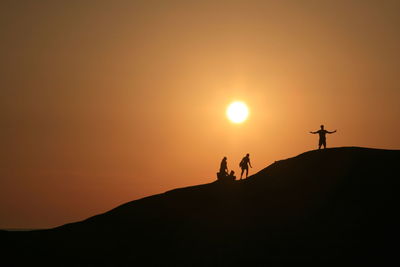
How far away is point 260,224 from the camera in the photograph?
36.9 metres

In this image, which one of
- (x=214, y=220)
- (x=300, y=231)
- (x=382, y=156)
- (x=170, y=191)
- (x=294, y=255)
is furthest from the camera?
(x=170, y=191)

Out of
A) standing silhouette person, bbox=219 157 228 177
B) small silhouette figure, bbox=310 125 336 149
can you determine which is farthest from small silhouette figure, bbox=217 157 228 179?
small silhouette figure, bbox=310 125 336 149

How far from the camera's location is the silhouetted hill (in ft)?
109

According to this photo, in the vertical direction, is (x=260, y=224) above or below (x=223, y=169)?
below

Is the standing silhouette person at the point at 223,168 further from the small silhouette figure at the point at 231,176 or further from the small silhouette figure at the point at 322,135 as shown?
the small silhouette figure at the point at 322,135

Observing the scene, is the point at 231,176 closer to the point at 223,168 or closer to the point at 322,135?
the point at 223,168

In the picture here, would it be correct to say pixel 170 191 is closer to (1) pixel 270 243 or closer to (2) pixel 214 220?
(2) pixel 214 220

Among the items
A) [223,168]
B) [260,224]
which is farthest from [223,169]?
[260,224]

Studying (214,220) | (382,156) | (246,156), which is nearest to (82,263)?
(214,220)

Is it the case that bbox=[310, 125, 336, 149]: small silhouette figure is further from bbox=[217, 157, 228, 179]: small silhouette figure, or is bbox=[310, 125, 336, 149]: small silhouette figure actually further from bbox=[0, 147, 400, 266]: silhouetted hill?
bbox=[217, 157, 228, 179]: small silhouette figure

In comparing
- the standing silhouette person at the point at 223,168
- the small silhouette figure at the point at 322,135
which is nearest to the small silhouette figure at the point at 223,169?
the standing silhouette person at the point at 223,168

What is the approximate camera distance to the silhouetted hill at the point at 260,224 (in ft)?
109

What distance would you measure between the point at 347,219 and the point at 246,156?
38.3ft

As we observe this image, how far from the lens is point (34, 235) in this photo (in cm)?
4409
